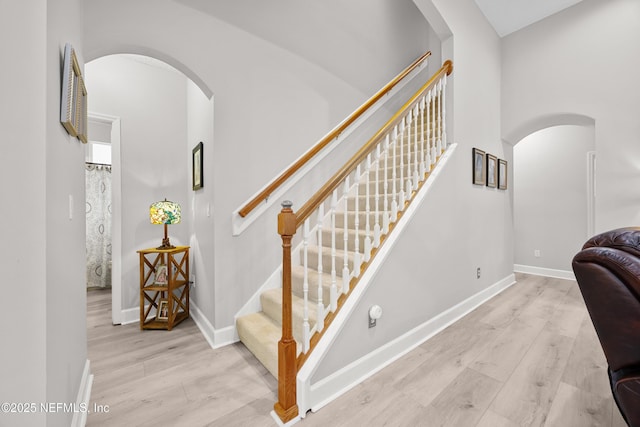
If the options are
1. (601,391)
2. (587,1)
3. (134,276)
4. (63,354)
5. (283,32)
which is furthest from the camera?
(587,1)

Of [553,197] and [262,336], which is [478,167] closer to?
[553,197]

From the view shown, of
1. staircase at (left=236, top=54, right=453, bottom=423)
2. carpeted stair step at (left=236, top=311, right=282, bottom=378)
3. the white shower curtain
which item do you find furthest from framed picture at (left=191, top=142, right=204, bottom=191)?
the white shower curtain

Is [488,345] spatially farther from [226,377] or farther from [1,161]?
[1,161]

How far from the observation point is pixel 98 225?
165 inches

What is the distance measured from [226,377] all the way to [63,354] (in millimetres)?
922

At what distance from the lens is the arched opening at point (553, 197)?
4.13 m

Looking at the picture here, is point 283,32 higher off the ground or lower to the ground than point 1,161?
higher

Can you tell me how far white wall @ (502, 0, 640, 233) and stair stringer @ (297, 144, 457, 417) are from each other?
2660 millimetres

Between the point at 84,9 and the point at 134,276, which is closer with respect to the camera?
the point at 84,9

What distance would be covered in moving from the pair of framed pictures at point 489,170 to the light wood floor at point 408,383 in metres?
1.55

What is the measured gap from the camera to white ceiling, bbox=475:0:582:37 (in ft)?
10.6

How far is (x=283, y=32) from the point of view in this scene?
102 inches

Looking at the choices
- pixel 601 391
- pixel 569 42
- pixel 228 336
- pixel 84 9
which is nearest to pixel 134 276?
pixel 228 336

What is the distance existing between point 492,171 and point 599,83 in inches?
56.8
